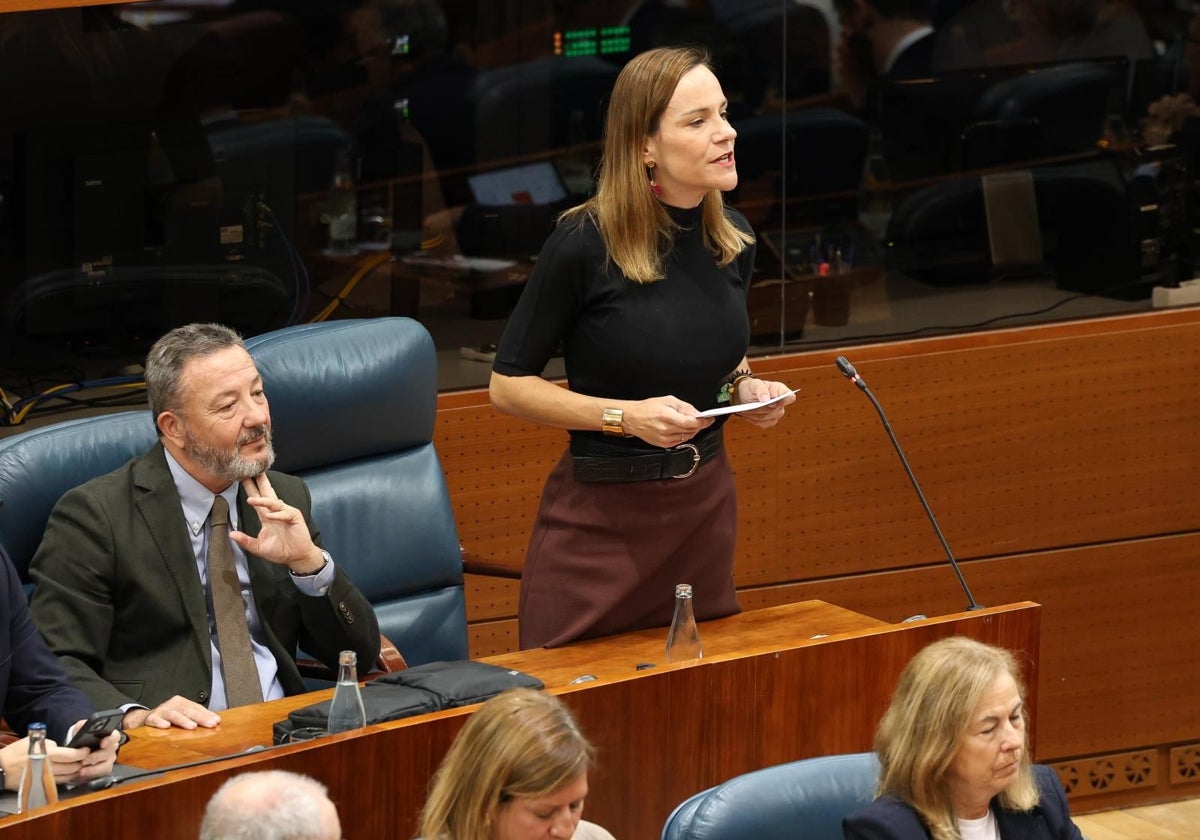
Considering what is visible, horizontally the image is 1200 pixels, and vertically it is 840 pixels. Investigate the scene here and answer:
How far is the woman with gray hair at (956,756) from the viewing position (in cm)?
255

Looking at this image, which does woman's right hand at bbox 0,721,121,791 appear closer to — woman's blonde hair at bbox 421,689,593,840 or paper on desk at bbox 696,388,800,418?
woman's blonde hair at bbox 421,689,593,840

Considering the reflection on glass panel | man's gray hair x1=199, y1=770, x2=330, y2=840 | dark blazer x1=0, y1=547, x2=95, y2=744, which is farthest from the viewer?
the reflection on glass panel

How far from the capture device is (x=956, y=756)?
2.58m

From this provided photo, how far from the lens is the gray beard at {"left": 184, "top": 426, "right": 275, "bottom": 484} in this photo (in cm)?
308

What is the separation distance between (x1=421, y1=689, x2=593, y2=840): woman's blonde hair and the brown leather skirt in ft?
2.67

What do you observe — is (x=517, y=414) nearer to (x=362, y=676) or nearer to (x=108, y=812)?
(x=362, y=676)

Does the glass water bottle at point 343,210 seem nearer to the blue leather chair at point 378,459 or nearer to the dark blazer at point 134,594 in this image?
the blue leather chair at point 378,459

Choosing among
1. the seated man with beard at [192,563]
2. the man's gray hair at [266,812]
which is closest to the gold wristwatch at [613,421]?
the seated man with beard at [192,563]

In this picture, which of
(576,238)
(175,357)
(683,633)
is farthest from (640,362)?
(175,357)

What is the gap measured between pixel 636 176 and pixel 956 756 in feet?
3.55

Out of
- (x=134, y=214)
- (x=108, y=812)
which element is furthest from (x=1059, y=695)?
(x=108, y=812)

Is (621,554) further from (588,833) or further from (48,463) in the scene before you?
(48,463)

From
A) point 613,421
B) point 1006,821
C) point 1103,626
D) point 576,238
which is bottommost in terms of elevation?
point 1103,626

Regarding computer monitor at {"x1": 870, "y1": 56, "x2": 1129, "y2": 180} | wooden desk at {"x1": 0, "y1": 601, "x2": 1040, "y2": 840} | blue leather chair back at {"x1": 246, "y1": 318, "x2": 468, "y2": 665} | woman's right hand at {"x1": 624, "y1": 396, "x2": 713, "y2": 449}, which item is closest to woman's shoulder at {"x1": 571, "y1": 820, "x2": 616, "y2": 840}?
wooden desk at {"x1": 0, "y1": 601, "x2": 1040, "y2": 840}
